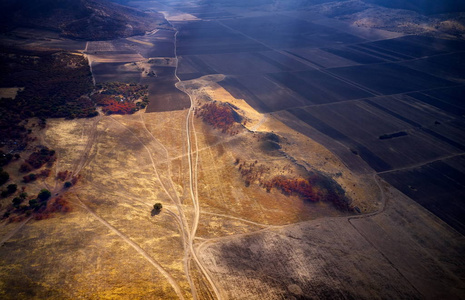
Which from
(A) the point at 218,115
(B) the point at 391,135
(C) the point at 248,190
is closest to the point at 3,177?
(C) the point at 248,190

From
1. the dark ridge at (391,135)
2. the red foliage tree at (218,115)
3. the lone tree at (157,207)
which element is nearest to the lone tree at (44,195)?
the lone tree at (157,207)

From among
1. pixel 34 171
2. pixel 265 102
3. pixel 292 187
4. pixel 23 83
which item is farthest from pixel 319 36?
pixel 34 171

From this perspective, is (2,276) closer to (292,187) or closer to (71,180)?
(71,180)

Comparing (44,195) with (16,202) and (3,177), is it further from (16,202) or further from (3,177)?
(3,177)

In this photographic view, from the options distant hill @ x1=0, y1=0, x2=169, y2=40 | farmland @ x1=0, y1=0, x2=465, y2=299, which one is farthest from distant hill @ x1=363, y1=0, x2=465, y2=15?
distant hill @ x1=0, y1=0, x2=169, y2=40

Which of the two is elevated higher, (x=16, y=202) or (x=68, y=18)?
(x=68, y=18)

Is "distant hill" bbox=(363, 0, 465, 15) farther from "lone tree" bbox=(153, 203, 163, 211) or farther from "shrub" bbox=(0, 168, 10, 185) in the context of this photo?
"shrub" bbox=(0, 168, 10, 185)

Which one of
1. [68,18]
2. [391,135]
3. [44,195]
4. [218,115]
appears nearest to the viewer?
[44,195]
